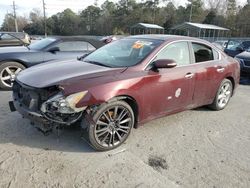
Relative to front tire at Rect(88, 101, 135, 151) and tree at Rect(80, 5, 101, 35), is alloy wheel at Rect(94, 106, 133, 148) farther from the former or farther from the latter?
tree at Rect(80, 5, 101, 35)

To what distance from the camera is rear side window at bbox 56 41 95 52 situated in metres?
7.50

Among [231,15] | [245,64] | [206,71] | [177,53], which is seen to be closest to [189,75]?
[177,53]

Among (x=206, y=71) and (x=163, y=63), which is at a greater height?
(x=163, y=63)

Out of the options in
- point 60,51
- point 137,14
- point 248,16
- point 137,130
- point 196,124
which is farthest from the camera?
point 137,14

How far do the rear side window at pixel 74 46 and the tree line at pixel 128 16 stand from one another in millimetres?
54547

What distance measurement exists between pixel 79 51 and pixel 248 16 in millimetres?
54200

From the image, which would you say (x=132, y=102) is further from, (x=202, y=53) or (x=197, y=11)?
(x=197, y=11)

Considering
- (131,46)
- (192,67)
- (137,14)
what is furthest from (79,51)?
(137,14)

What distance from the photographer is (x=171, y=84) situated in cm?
432

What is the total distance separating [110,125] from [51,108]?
2.80 feet

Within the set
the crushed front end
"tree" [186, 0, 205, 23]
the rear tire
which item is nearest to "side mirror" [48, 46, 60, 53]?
the rear tire

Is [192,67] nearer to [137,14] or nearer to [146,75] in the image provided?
[146,75]

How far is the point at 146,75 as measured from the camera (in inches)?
158

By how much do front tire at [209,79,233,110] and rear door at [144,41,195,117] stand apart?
3.21 feet
